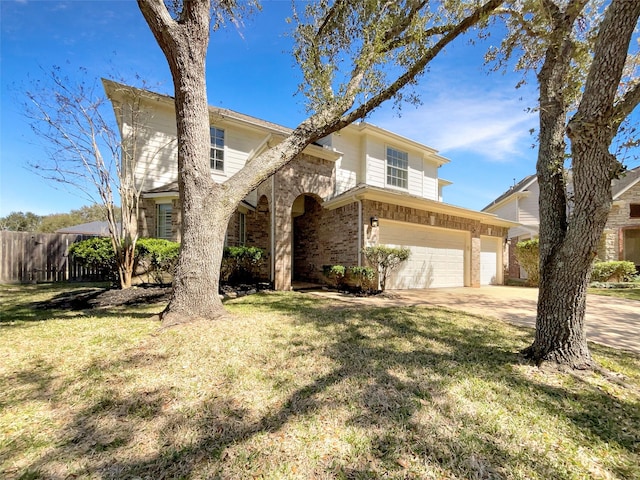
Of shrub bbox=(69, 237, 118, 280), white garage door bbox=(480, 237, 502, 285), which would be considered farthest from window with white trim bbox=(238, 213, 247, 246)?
white garage door bbox=(480, 237, 502, 285)

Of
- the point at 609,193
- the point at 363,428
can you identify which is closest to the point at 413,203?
the point at 609,193

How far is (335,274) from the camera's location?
959cm

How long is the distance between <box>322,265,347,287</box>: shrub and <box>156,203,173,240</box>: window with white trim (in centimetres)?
595

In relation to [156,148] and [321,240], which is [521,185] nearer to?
[321,240]

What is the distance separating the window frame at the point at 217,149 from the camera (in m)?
11.5

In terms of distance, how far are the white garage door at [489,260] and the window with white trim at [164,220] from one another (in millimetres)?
13383

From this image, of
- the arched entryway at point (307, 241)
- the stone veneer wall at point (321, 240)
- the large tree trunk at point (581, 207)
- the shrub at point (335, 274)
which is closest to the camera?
the large tree trunk at point (581, 207)

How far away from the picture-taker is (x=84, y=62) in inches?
310

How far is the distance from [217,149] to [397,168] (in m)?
8.28

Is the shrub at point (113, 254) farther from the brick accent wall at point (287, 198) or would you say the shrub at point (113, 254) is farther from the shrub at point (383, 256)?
the shrub at point (383, 256)

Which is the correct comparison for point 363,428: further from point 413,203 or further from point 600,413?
point 413,203

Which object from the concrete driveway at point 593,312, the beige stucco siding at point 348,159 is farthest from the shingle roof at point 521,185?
the beige stucco siding at point 348,159

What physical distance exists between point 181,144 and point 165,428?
13.5 feet

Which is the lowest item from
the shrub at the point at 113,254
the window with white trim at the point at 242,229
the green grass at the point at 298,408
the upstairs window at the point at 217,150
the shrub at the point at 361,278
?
the green grass at the point at 298,408
